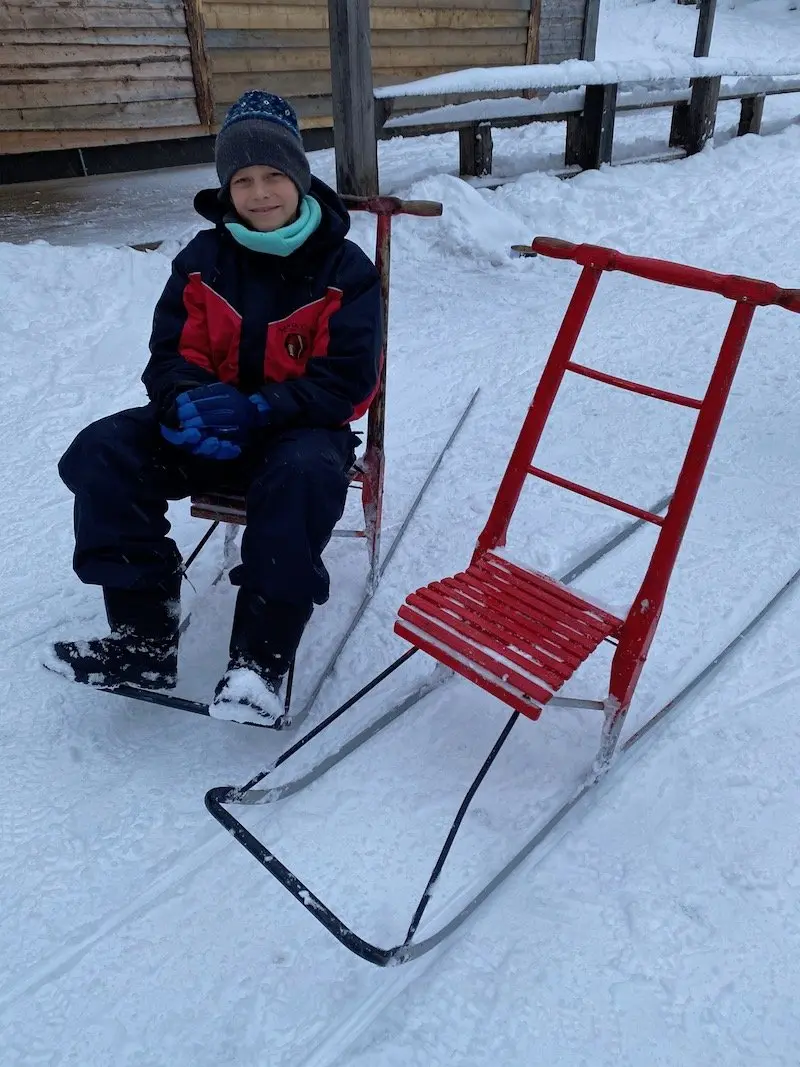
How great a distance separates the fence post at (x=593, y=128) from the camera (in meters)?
6.72

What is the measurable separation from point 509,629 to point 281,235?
1114 mm

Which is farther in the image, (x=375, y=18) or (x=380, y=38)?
(x=380, y=38)

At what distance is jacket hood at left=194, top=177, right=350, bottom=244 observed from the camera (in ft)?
6.78

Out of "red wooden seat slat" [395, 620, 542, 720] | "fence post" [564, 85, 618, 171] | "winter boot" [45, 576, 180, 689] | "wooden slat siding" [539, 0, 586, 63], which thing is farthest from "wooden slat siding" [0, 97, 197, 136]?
"red wooden seat slat" [395, 620, 542, 720]

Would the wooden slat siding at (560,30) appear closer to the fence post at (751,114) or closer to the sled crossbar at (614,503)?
the fence post at (751,114)

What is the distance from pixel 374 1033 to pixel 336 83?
16.1ft

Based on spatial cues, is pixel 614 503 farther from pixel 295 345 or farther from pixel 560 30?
pixel 560 30

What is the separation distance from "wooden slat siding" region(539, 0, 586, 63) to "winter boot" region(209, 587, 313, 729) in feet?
32.5

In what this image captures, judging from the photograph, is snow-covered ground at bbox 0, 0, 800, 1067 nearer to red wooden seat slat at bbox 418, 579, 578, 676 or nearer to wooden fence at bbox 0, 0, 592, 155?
red wooden seat slat at bbox 418, 579, 578, 676

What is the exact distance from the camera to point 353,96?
476cm

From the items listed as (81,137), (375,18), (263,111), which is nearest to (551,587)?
(263,111)

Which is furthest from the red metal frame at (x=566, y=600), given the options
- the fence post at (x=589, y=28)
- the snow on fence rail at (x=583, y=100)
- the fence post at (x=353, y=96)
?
the fence post at (x=589, y=28)

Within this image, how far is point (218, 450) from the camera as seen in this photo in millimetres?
1911

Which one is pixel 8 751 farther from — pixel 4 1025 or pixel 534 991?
pixel 534 991
